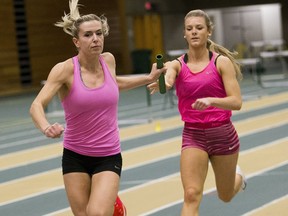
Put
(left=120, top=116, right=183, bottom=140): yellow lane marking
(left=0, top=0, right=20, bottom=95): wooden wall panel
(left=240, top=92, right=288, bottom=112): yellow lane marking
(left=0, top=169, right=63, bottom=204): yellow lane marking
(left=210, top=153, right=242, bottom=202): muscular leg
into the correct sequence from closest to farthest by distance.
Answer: (left=210, top=153, right=242, bottom=202): muscular leg
(left=0, top=169, right=63, bottom=204): yellow lane marking
(left=120, top=116, right=183, bottom=140): yellow lane marking
(left=240, top=92, right=288, bottom=112): yellow lane marking
(left=0, top=0, right=20, bottom=95): wooden wall panel

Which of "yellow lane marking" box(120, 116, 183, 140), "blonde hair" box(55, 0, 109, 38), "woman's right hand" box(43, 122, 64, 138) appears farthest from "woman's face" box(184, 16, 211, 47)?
"yellow lane marking" box(120, 116, 183, 140)

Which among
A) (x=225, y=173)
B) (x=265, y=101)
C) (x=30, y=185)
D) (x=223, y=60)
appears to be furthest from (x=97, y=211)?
(x=265, y=101)

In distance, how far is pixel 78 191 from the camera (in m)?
5.89

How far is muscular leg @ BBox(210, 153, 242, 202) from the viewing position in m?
6.66

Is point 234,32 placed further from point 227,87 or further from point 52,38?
point 227,87

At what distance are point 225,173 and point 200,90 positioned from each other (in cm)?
75

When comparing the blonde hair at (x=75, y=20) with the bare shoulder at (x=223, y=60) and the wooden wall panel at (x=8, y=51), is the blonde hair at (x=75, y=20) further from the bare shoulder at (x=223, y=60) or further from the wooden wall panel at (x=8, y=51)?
the wooden wall panel at (x=8, y=51)

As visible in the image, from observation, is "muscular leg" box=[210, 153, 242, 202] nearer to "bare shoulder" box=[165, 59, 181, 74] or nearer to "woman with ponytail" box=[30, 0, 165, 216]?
"bare shoulder" box=[165, 59, 181, 74]

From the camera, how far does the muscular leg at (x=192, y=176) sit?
20.6 feet

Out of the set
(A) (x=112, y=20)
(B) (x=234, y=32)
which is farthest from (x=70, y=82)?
(B) (x=234, y=32)

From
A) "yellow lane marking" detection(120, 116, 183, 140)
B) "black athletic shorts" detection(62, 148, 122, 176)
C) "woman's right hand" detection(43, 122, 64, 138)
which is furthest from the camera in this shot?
"yellow lane marking" detection(120, 116, 183, 140)

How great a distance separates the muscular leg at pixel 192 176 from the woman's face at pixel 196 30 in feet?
2.68

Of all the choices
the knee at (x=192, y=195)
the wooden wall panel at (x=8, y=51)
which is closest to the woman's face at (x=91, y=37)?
the knee at (x=192, y=195)

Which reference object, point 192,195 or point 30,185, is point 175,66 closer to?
point 192,195
